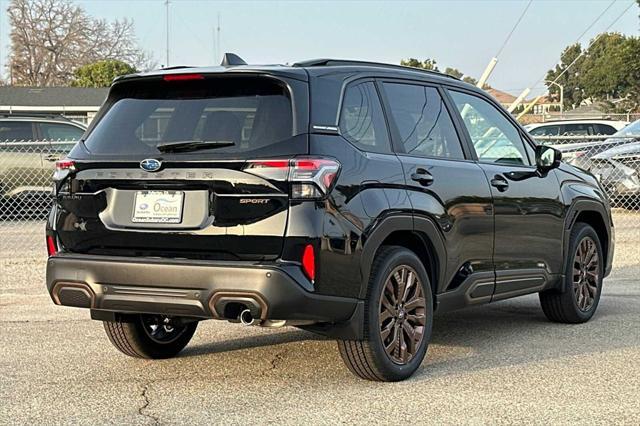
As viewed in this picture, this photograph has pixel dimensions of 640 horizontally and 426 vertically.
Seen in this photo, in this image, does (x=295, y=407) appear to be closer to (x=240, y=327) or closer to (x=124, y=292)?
(x=124, y=292)

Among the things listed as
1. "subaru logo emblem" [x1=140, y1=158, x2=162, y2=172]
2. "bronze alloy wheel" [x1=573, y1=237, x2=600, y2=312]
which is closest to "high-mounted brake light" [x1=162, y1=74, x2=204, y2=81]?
"subaru logo emblem" [x1=140, y1=158, x2=162, y2=172]

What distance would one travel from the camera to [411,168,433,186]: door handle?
5984 millimetres

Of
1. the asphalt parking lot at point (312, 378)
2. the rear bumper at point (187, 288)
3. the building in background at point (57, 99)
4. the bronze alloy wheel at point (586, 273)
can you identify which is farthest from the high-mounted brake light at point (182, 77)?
the building in background at point (57, 99)

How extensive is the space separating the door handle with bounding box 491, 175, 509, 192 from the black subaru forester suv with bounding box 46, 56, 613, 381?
208 mm

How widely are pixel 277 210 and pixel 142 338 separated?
1.86m

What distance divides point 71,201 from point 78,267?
1.33 ft

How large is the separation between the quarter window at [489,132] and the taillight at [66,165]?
106 inches

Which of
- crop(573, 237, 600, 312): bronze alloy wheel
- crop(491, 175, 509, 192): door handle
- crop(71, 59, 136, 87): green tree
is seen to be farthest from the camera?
crop(71, 59, 136, 87): green tree

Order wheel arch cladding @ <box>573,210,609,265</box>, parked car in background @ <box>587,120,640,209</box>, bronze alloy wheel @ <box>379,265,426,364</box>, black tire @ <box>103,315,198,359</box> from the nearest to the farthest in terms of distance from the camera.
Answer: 1. bronze alloy wheel @ <box>379,265,426,364</box>
2. black tire @ <box>103,315,198,359</box>
3. wheel arch cladding @ <box>573,210,609,265</box>
4. parked car in background @ <box>587,120,640,209</box>

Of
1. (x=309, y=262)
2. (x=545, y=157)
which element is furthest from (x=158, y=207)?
(x=545, y=157)

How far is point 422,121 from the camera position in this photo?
253 inches

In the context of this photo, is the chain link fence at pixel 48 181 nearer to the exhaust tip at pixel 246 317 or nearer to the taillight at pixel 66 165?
the taillight at pixel 66 165

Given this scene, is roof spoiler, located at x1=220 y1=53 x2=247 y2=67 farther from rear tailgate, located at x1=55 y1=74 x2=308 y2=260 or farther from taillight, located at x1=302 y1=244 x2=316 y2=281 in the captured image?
taillight, located at x1=302 y1=244 x2=316 y2=281

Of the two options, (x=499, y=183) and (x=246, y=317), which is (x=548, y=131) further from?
(x=246, y=317)
